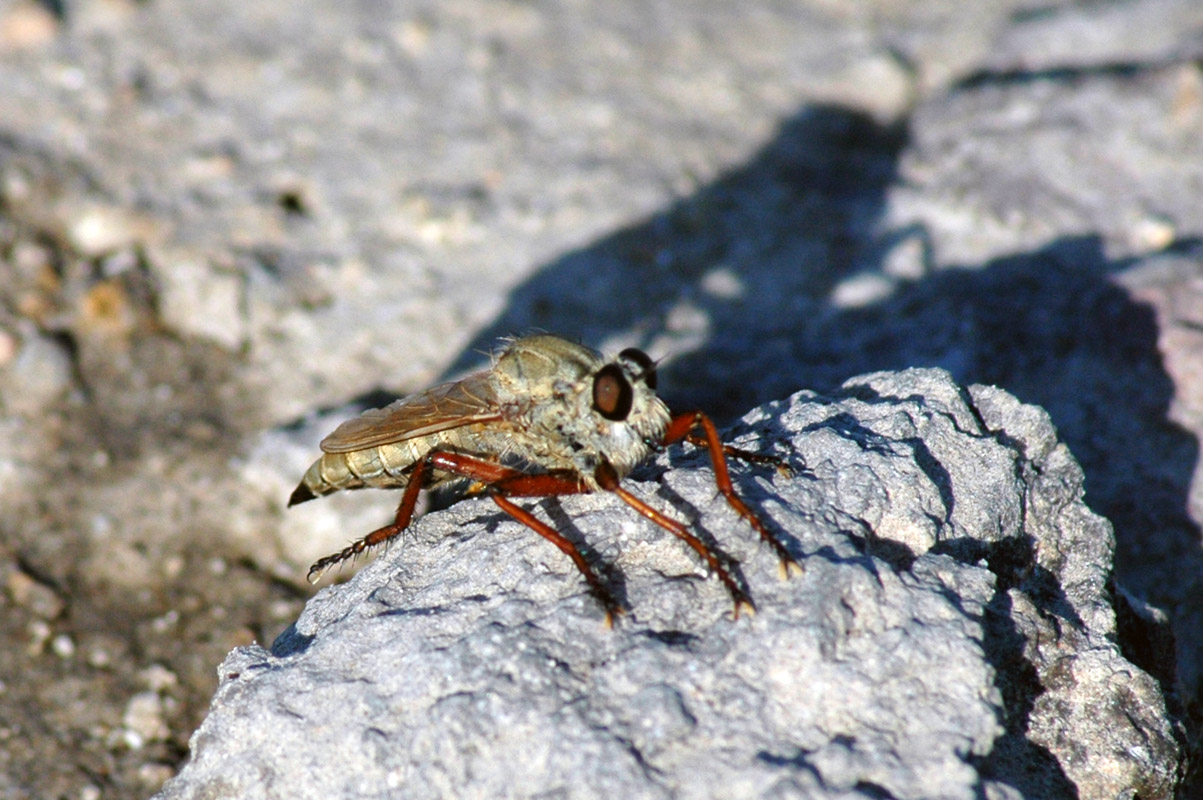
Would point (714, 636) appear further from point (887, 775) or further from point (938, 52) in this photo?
point (938, 52)

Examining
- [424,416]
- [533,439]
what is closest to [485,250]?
[424,416]

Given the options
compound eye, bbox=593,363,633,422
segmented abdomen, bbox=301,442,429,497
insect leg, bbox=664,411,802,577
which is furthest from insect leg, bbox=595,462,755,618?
segmented abdomen, bbox=301,442,429,497

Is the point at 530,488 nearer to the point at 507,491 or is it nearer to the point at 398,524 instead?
the point at 507,491

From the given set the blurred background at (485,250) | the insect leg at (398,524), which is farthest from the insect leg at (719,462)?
the blurred background at (485,250)

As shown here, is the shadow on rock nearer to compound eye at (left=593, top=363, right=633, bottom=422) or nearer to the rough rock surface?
the rough rock surface

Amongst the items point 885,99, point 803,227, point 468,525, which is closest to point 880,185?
point 803,227

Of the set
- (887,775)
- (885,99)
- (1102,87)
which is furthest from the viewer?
(885,99)
